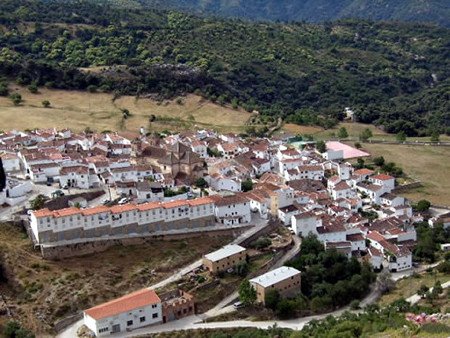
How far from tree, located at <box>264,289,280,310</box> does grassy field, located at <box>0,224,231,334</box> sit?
6395 millimetres

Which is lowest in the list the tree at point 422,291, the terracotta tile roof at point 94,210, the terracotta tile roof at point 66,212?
the tree at point 422,291

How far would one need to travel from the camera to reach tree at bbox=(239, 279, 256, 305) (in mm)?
46344

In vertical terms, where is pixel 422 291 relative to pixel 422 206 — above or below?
below

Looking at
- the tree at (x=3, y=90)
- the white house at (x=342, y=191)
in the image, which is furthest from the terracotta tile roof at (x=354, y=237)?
the tree at (x=3, y=90)

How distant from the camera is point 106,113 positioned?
91.5 metres

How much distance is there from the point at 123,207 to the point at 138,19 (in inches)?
3840

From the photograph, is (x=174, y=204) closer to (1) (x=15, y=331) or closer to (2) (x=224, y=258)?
(2) (x=224, y=258)

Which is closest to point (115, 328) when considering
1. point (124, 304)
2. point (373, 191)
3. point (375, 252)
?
point (124, 304)

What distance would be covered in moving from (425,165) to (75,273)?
4621cm

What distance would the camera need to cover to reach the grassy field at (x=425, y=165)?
69.4 metres

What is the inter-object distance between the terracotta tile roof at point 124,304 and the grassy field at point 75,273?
2054 mm

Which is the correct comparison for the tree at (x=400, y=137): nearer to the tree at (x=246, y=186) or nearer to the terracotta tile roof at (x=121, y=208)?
the tree at (x=246, y=186)

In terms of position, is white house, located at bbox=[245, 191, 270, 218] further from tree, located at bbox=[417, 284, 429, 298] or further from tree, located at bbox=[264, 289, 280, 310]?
tree, located at bbox=[417, 284, 429, 298]

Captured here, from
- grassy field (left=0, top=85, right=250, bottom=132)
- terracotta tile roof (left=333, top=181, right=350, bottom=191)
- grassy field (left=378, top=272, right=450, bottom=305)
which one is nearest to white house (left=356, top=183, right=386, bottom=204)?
terracotta tile roof (left=333, top=181, right=350, bottom=191)
